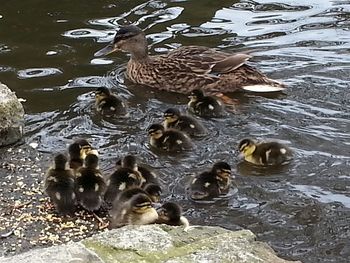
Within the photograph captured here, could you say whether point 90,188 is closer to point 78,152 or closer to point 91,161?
point 91,161

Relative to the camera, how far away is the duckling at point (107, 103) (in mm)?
6914

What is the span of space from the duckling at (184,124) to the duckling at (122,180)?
1.11 metres

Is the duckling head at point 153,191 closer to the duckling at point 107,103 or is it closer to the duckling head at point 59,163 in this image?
the duckling head at point 59,163

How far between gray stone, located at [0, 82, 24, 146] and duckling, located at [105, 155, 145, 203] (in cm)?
122

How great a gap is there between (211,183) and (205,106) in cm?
159

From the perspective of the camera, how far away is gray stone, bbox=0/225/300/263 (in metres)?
3.14

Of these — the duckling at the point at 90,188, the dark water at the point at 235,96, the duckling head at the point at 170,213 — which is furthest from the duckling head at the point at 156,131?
the duckling head at the point at 170,213

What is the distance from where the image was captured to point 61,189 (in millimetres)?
5125

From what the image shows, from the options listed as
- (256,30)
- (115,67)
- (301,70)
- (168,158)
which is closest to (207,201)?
(168,158)

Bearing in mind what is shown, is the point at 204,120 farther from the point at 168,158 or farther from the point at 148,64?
the point at 148,64

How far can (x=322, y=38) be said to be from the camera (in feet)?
27.6

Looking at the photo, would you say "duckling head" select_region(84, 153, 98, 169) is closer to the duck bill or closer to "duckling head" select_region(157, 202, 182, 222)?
"duckling head" select_region(157, 202, 182, 222)

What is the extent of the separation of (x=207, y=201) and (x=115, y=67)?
10.6 feet

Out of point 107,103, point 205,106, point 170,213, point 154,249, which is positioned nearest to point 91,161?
point 170,213
